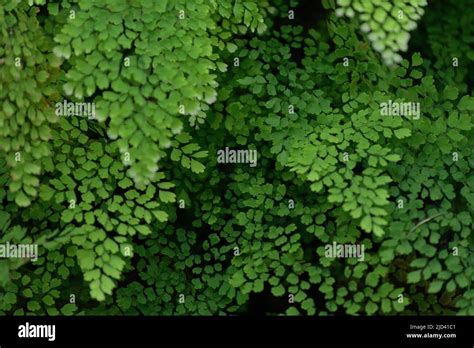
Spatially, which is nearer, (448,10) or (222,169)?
(222,169)

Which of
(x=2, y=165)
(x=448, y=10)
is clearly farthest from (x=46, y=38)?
(x=448, y=10)

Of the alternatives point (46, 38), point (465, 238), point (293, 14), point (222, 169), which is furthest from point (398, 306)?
point (46, 38)

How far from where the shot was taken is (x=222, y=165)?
3162 mm

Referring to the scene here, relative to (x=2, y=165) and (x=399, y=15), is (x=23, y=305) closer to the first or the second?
(x=2, y=165)

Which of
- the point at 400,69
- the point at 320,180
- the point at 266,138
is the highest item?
the point at 400,69

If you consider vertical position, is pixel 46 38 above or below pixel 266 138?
above

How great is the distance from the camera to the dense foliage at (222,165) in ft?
7.93

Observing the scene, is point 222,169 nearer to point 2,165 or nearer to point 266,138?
point 266,138

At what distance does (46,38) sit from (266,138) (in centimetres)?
96

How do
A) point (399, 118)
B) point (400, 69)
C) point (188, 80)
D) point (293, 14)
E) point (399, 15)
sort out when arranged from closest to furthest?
point (188, 80)
point (399, 15)
point (399, 118)
point (400, 69)
point (293, 14)

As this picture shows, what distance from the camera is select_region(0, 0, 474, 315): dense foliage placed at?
7.93 ft

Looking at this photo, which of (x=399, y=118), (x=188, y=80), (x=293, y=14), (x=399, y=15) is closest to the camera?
(x=188, y=80)

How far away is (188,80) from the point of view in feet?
7.89

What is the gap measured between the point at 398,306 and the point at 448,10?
5.41 feet
